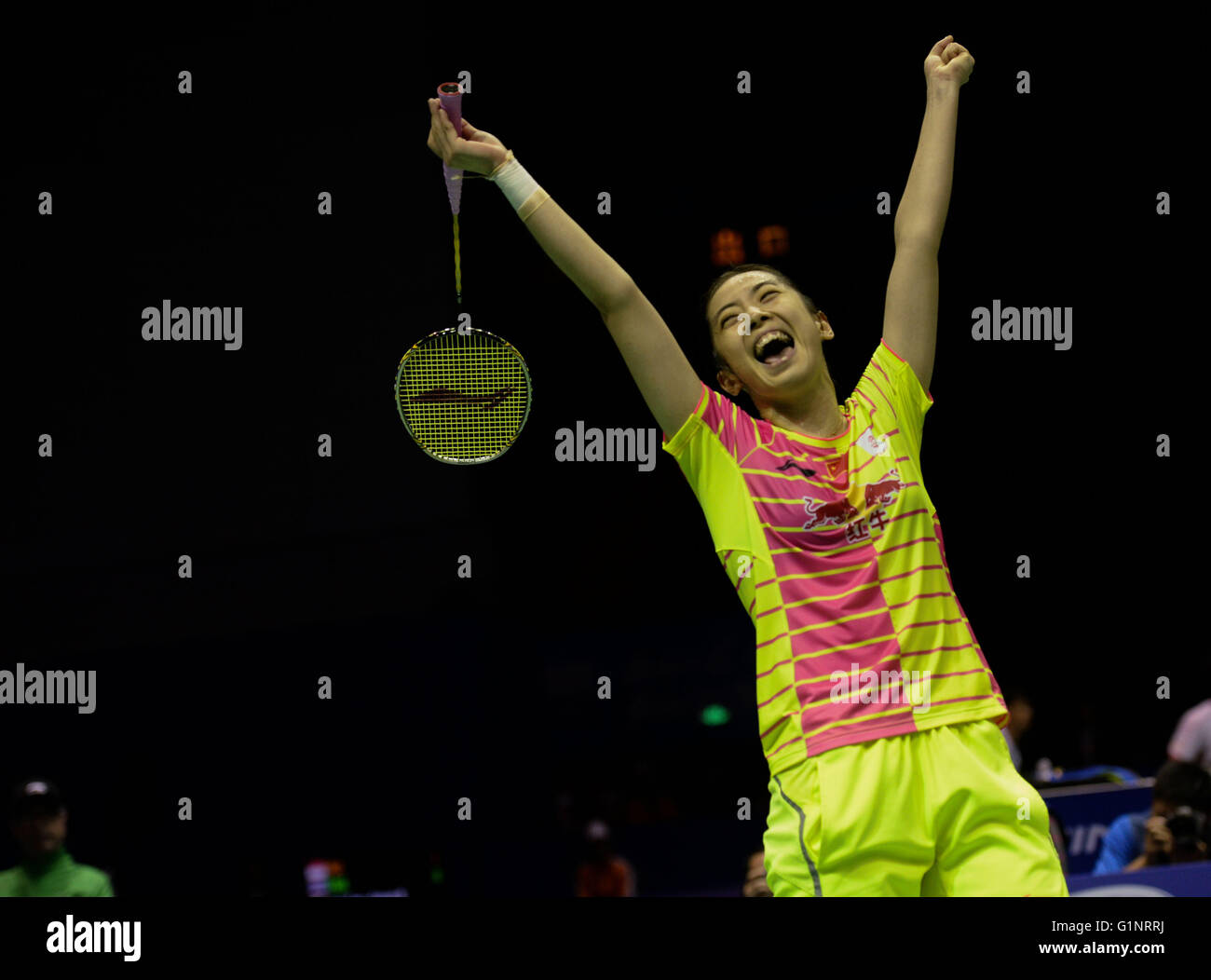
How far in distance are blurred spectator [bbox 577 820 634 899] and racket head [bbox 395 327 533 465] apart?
13.1 ft

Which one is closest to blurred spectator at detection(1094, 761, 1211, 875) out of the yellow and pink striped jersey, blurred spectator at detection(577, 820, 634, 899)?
blurred spectator at detection(577, 820, 634, 899)

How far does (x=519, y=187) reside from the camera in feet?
9.80

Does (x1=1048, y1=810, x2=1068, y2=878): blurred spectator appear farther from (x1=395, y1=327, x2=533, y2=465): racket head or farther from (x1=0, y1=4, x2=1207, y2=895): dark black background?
(x1=395, y1=327, x2=533, y2=465): racket head

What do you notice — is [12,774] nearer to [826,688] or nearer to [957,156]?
[957,156]

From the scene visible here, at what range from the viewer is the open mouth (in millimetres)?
3079

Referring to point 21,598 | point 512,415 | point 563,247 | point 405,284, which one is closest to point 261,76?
point 405,284

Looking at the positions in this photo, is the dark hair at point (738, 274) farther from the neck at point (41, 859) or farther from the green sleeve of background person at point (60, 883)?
the neck at point (41, 859)

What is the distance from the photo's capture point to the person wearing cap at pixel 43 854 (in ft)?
19.1

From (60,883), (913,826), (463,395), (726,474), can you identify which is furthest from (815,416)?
(60,883)

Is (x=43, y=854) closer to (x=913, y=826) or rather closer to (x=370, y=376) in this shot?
(x=370, y=376)

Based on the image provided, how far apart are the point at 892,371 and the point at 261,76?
4.92m

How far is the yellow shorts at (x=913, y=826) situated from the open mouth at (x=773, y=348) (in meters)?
0.78

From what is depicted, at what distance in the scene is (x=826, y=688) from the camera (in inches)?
110

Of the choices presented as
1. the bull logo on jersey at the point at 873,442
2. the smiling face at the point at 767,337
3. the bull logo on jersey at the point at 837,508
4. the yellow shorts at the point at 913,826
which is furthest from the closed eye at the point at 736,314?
the yellow shorts at the point at 913,826
